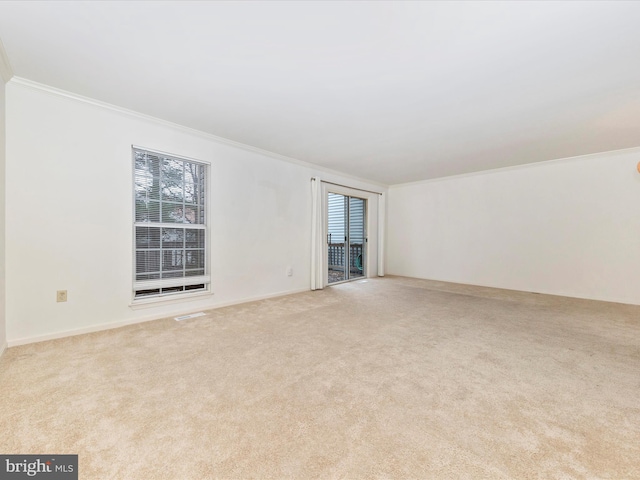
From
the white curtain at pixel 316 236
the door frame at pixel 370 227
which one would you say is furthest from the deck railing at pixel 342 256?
the white curtain at pixel 316 236

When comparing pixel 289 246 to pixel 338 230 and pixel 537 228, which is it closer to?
pixel 338 230

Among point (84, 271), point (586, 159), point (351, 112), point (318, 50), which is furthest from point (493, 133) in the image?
point (84, 271)

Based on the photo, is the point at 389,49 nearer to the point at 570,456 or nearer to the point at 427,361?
the point at 427,361

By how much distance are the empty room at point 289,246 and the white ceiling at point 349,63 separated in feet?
0.07

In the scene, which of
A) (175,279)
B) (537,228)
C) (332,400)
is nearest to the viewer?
(332,400)

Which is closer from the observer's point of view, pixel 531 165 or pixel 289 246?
pixel 289 246

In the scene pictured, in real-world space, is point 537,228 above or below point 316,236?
above

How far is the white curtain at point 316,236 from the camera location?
5.30m

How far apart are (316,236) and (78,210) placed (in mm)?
3510

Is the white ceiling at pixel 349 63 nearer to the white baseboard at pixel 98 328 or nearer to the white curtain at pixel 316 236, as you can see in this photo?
the white curtain at pixel 316 236

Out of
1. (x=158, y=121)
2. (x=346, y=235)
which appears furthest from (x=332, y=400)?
(x=346, y=235)

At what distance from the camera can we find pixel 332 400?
175 centimetres

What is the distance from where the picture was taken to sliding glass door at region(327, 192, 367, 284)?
6.53m

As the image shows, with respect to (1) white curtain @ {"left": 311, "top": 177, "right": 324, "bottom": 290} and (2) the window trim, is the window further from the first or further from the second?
(1) white curtain @ {"left": 311, "top": 177, "right": 324, "bottom": 290}
